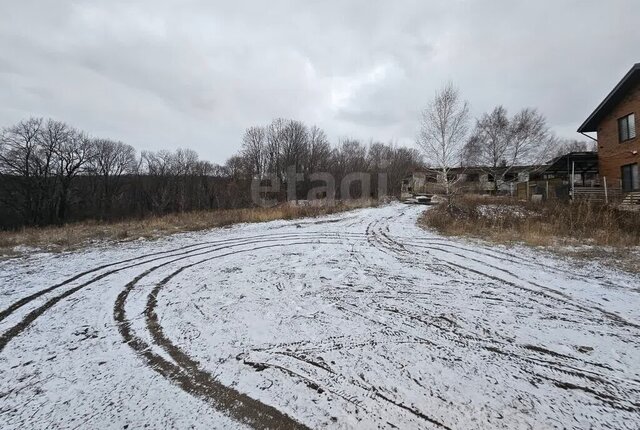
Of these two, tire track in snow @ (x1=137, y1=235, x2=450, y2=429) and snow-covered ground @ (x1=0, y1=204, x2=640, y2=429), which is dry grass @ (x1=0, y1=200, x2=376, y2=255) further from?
tire track in snow @ (x1=137, y1=235, x2=450, y2=429)

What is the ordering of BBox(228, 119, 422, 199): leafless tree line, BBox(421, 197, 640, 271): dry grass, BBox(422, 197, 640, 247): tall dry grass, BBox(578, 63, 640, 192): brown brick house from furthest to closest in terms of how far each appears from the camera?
BBox(228, 119, 422, 199): leafless tree line → BBox(578, 63, 640, 192): brown brick house → BBox(422, 197, 640, 247): tall dry grass → BBox(421, 197, 640, 271): dry grass

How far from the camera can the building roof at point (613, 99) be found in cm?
1586

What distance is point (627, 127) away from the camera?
17.3m

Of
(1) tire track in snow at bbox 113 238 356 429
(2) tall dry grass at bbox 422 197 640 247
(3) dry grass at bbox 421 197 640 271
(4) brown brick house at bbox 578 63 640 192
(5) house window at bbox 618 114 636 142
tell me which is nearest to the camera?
(1) tire track in snow at bbox 113 238 356 429

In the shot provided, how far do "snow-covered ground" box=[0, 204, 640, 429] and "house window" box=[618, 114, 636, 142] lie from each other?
1794 centimetres

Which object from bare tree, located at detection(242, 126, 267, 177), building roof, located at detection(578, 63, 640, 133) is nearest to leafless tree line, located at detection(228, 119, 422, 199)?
bare tree, located at detection(242, 126, 267, 177)

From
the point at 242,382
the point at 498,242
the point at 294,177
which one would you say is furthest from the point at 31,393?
the point at 294,177

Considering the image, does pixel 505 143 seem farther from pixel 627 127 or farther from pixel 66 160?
pixel 66 160

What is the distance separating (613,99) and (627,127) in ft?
6.69

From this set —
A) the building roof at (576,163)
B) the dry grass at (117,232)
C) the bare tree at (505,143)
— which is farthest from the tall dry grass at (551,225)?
the bare tree at (505,143)

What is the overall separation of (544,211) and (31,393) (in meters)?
18.0

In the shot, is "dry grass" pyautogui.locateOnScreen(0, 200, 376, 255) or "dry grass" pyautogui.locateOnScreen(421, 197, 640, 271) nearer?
"dry grass" pyautogui.locateOnScreen(421, 197, 640, 271)

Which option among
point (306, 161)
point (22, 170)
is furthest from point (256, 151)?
point (22, 170)

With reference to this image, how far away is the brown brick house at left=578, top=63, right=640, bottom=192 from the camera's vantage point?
16.4 meters
